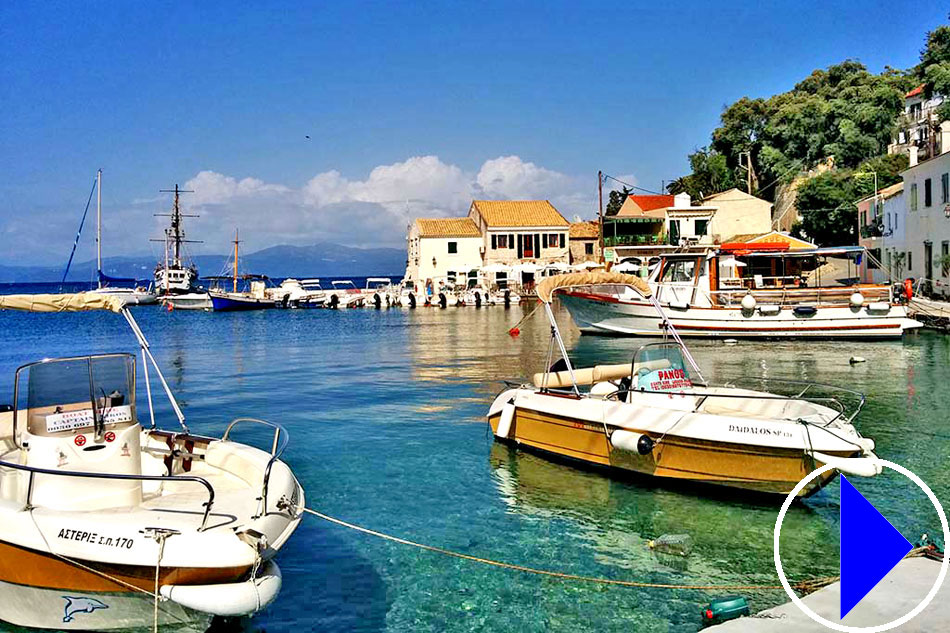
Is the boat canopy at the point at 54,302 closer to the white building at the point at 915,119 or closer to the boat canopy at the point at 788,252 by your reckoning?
the boat canopy at the point at 788,252

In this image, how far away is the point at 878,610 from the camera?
19.4 ft

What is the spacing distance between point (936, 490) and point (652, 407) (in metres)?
4.08

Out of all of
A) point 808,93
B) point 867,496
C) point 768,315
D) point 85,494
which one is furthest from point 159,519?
point 808,93

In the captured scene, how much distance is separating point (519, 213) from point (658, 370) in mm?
65975

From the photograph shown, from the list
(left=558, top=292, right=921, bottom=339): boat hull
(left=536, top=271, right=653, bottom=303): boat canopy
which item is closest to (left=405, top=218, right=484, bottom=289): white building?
(left=558, top=292, right=921, bottom=339): boat hull

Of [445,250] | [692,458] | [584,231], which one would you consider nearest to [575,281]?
[692,458]

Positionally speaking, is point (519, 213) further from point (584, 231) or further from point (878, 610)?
point (878, 610)

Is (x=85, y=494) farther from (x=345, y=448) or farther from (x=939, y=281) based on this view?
(x=939, y=281)

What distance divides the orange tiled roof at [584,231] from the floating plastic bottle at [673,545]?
70407 millimetres

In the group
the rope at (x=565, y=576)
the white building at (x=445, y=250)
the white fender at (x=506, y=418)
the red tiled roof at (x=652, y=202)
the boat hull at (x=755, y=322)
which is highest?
the red tiled roof at (x=652, y=202)

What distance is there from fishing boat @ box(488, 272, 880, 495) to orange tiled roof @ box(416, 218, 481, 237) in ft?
207

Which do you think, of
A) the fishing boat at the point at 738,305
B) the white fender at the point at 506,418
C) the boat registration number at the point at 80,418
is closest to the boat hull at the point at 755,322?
the fishing boat at the point at 738,305

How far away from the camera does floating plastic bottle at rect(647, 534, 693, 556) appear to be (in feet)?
29.7

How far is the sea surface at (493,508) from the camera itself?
789cm
